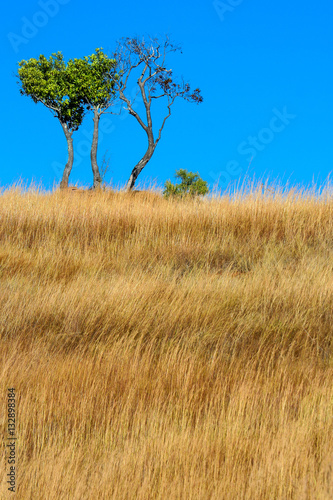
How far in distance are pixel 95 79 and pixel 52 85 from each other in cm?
246

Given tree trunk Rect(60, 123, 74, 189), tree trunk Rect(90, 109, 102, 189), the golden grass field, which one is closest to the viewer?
the golden grass field

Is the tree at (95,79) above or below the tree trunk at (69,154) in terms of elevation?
above

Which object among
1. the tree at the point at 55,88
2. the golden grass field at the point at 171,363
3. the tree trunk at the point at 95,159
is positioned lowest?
the golden grass field at the point at 171,363

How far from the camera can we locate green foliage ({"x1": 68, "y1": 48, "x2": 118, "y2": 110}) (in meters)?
24.0

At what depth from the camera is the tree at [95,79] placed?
23953 millimetres

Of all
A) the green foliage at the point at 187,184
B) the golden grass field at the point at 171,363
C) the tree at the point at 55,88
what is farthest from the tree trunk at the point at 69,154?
the golden grass field at the point at 171,363

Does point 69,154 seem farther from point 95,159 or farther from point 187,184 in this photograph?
point 187,184

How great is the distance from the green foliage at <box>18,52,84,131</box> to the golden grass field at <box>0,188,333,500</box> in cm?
1877

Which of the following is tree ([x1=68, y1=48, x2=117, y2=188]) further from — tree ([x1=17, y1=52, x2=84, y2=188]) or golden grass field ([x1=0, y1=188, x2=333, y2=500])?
golden grass field ([x1=0, y1=188, x2=333, y2=500])

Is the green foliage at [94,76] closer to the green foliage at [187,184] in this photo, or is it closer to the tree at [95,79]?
the tree at [95,79]

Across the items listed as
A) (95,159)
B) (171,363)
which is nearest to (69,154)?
(95,159)

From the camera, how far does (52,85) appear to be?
80.0 ft

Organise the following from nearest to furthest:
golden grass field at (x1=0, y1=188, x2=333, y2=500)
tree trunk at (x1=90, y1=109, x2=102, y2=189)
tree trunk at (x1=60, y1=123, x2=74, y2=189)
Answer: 1. golden grass field at (x1=0, y1=188, x2=333, y2=500)
2. tree trunk at (x1=90, y1=109, x2=102, y2=189)
3. tree trunk at (x1=60, y1=123, x2=74, y2=189)

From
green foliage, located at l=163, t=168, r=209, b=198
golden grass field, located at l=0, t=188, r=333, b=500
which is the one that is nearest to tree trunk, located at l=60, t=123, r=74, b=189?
green foliage, located at l=163, t=168, r=209, b=198
